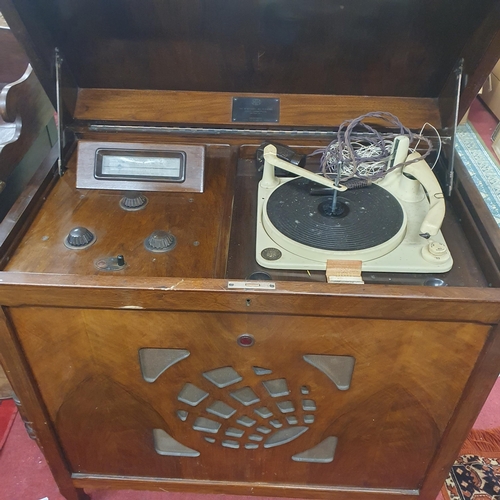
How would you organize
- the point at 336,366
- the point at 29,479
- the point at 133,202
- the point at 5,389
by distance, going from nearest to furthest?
1. the point at 336,366
2. the point at 133,202
3. the point at 29,479
4. the point at 5,389

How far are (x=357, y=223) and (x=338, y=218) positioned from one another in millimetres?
40

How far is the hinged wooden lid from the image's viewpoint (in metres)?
1.04

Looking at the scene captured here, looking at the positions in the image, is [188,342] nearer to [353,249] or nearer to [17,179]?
[353,249]

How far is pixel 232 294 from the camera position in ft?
2.80

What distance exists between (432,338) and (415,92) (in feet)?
2.14

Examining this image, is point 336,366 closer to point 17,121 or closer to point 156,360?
point 156,360

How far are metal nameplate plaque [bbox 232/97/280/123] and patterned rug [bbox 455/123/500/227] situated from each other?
1.48 m

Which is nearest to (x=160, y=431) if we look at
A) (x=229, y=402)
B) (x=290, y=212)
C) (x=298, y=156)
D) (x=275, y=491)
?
(x=229, y=402)

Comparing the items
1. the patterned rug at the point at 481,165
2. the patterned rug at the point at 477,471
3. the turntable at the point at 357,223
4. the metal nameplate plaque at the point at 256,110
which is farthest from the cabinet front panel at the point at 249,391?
the patterned rug at the point at 481,165

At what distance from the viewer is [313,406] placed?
107 cm

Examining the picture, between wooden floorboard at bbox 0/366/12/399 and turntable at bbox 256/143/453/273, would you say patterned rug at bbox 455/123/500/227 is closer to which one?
turntable at bbox 256/143/453/273

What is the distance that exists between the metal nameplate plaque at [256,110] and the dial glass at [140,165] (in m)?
0.20

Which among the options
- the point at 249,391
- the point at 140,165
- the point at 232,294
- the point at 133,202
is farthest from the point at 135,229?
the point at 249,391

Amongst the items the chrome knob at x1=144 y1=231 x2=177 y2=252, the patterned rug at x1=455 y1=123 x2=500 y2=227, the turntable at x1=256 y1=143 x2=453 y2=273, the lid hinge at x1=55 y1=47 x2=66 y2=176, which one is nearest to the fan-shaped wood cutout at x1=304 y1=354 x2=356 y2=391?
the turntable at x1=256 y1=143 x2=453 y2=273
